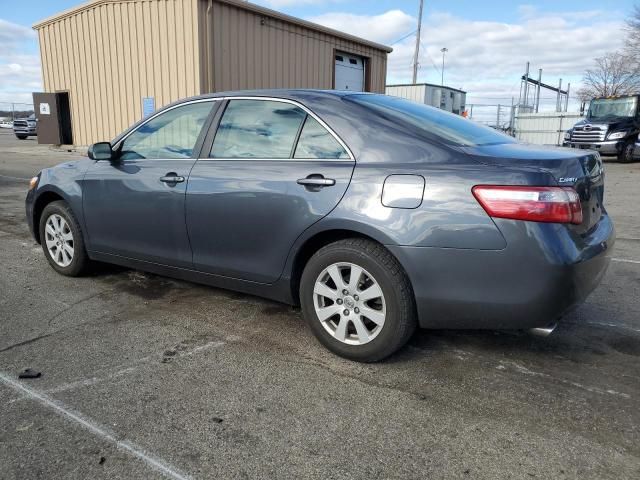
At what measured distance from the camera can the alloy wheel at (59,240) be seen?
15.1 feet

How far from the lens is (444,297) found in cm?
279

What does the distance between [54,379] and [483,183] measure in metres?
2.46

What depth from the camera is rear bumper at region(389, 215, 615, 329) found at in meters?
2.57

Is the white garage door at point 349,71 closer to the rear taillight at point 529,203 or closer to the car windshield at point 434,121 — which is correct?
the car windshield at point 434,121

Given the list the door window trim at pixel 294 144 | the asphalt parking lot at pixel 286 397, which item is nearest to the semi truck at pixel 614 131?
the asphalt parking lot at pixel 286 397

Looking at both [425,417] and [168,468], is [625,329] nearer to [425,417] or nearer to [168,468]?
[425,417]

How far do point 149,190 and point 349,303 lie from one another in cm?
177

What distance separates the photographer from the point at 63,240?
463 cm

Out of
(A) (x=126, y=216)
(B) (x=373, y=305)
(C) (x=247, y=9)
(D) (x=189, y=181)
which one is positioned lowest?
(B) (x=373, y=305)

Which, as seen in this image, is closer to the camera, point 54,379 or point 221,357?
point 54,379

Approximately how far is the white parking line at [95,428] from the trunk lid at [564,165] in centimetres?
204

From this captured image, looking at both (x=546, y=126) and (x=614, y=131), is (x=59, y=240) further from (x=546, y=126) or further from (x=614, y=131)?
(x=546, y=126)

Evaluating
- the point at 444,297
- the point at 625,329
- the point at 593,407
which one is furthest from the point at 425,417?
the point at 625,329

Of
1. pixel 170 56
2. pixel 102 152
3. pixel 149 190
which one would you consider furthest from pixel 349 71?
pixel 149 190
